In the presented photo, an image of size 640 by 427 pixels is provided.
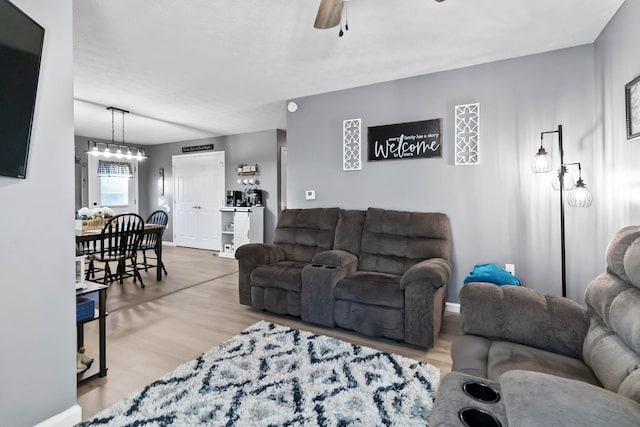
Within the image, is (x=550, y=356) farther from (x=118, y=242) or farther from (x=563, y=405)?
(x=118, y=242)

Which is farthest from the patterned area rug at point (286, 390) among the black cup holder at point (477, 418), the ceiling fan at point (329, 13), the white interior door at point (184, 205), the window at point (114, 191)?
the window at point (114, 191)

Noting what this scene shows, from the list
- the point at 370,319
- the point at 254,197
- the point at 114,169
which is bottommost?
the point at 370,319

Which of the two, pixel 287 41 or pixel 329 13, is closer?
pixel 329 13

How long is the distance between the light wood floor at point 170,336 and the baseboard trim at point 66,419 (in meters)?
0.09

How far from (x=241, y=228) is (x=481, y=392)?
5365 mm

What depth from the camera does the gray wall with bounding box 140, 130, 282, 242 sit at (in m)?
6.05

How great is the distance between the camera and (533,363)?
129 centimetres

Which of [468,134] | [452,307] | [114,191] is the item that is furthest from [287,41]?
[114,191]

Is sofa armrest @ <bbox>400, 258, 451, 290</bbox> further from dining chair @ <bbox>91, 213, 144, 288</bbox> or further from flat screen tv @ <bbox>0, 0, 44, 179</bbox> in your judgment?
dining chair @ <bbox>91, 213, 144, 288</bbox>

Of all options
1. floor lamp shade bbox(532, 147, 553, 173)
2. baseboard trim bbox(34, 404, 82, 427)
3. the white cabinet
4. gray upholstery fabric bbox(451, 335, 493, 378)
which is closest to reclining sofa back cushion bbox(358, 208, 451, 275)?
floor lamp shade bbox(532, 147, 553, 173)

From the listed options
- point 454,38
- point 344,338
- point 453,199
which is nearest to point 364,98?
point 454,38

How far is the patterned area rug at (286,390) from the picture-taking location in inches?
63.7

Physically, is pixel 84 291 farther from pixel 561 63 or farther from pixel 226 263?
pixel 561 63

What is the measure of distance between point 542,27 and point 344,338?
2.90 m
